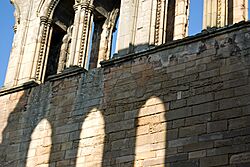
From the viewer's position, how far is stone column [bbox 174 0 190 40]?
492 inches

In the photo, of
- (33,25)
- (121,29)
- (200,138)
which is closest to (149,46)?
(121,29)

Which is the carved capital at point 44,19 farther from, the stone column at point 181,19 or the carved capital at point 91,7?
the stone column at point 181,19

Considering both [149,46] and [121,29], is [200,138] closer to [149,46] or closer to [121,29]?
[149,46]

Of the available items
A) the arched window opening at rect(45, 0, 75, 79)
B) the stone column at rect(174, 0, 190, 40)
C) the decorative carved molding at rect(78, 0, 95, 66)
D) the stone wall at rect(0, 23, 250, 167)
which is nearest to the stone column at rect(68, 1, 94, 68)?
the decorative carved molding at rect(78, 0, 95, 66)

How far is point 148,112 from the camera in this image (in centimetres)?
1119

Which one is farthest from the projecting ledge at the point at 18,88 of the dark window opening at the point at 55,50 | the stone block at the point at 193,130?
the stone block at the point at 193,130

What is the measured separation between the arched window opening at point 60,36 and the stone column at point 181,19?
296 centimetres

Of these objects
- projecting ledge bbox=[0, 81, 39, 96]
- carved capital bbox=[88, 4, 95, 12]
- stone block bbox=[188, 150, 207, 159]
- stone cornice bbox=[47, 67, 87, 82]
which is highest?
carved capital bbox=[88, 4, 95, 12]

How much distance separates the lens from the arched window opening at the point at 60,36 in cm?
1483

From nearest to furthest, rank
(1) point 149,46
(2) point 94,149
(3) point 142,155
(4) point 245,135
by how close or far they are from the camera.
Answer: (4) point 245,135, (3) point 142,155, (2) point 94,149, (1) point 149,46

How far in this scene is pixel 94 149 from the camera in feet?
37.7

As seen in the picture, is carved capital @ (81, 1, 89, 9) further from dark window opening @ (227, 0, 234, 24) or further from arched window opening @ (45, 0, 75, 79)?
dark window opening @ (227, 0, 234, 24)

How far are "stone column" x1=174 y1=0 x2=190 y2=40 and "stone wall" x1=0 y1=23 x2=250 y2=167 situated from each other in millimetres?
964

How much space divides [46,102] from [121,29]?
6.98 ft
